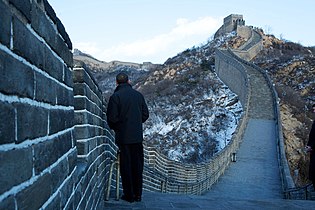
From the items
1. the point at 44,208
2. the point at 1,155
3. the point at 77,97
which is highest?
the point at 77,97

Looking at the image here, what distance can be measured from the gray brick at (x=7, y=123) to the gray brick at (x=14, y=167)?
4 cm

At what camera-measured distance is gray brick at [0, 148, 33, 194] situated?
108 cm

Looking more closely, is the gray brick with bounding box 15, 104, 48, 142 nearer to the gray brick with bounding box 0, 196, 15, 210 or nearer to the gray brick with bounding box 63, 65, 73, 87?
the gray brick with bounding box 0, 196, 15, 210

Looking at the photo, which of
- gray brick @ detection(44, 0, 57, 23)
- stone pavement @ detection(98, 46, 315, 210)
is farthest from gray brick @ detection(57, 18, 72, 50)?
stone pavement @ detection(98, 46, 315, 210)

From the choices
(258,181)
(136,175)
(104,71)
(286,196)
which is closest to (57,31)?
(136,175)

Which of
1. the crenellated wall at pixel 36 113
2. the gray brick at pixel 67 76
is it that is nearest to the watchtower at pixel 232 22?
the gray brick at pixel 67 76

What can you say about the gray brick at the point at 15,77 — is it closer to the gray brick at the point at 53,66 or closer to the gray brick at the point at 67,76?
the gray brick at the point at 53,66

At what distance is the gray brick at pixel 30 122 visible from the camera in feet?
4.07

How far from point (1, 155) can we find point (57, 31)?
3.48 ft

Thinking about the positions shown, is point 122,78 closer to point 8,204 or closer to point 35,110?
point 35,110

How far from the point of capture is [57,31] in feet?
6.62

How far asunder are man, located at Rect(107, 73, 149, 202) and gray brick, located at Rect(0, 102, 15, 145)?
3.84 metres

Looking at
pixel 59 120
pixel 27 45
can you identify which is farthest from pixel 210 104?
pixel 27 45

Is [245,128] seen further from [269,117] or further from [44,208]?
[44,208]
